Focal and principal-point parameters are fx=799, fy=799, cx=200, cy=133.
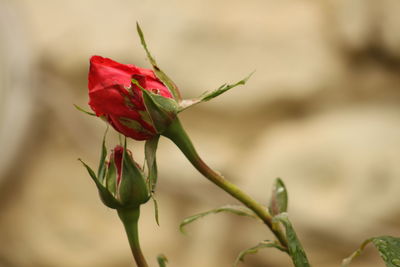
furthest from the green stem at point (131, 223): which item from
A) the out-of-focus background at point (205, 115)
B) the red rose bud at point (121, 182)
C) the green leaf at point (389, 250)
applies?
the out-of-focus background at point (205, 115)

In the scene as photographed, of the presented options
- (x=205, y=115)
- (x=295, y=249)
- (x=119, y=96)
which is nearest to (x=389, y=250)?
(x=295, y=249)

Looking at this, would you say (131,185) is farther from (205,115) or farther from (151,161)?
(205,115)

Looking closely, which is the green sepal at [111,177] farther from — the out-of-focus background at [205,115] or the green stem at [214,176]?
the out-of-focus background at [205,115]

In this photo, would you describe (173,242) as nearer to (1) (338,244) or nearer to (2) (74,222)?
(2) (74,222)

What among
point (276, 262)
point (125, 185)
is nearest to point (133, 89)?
point (125, 185)

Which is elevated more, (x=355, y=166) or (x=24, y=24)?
(x=24, y=24)

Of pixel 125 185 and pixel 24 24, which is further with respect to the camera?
pixel 24 24
